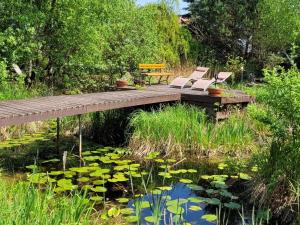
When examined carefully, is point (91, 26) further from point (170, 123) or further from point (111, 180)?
point (111, 180)

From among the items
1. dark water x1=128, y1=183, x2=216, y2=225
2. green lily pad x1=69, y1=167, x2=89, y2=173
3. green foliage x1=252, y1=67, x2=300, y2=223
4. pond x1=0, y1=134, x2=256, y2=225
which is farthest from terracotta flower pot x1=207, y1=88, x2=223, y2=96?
green foliage x1=252, y1=67, x2=300, y2=223

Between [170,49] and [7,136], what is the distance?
1037 centimetres

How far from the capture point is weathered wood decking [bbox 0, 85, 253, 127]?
22.7ft

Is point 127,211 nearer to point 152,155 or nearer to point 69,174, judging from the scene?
point 69,174

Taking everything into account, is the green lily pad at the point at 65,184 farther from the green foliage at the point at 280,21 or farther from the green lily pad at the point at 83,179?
the green foliage at the point at 280,21

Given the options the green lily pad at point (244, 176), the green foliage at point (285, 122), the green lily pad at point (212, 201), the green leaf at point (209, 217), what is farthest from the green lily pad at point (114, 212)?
the green lily pad at point (244, 176)

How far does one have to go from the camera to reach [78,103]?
27.4 ft

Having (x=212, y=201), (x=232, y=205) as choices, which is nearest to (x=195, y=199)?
(x=212, y=201)

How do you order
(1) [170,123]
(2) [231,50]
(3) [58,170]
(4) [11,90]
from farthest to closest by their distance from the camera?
(2) [231,50]
(4) [11,90]
(1) [170,123]
(3) [58,170]

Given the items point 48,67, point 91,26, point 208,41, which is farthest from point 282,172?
point 208,41

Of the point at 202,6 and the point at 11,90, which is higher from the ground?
the point at 202,6

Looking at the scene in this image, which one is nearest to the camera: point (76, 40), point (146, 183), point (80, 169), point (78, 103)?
point (146, 183)

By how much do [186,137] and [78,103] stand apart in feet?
6.98

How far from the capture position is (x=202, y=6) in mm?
21547
